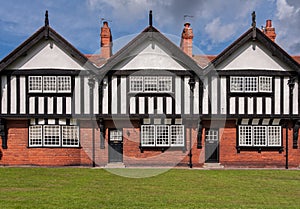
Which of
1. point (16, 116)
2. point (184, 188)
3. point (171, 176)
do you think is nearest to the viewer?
point (184, 188)

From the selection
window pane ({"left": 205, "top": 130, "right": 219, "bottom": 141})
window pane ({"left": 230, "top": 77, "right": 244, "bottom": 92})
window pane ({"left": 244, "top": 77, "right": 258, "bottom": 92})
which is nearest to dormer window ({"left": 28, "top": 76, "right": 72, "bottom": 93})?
window pane ({"left": 205, "top": 130, "right": 219, "bottom": 141})

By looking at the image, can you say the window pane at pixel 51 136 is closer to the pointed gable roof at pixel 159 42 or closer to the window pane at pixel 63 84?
the window pane at pixel 63 84

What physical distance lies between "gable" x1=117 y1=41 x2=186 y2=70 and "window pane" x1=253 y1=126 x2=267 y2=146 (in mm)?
5304

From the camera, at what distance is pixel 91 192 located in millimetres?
8789

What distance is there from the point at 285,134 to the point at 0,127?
50.4 feet

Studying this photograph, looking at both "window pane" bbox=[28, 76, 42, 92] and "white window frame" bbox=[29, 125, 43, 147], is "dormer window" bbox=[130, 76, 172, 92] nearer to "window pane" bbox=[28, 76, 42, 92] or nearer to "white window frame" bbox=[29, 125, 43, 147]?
"window pane" bbox=[28, 76, 42, 92]

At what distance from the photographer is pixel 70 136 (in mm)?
15016

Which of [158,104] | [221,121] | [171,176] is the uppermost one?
[158,104]

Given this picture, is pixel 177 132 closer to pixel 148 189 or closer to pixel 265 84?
pixel 265 84

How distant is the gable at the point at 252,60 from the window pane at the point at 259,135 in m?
3.27

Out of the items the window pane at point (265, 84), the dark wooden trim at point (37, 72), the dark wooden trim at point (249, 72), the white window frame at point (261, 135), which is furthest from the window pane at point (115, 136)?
the window pane at point (265, 84)

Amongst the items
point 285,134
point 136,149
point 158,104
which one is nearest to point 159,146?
point 136,149

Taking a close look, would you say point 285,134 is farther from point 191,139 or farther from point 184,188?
point 184,188

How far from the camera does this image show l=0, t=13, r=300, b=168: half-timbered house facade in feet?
47.6
